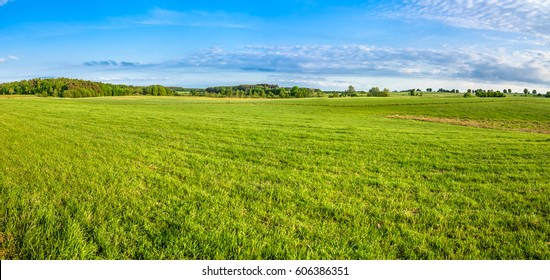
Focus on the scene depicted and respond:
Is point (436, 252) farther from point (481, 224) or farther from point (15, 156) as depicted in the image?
point (15, 156)

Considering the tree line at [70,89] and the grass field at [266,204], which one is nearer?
the grass field at [266,204]

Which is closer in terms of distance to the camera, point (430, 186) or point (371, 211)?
point (371, 211)

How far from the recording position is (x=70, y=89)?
5556 inches

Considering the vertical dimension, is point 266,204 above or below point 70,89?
below

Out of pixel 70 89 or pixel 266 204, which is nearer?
pixel 266 204

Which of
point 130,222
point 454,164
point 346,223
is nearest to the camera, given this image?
point 130,222

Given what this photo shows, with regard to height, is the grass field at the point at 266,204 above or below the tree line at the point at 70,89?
below

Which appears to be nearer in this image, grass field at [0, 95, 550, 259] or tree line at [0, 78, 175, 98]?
grass field at [0, 95, 550, 259]

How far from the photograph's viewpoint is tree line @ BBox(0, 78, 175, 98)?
13831 centimetres

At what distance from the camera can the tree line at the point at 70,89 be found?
138 meters

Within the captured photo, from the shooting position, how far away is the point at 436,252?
5.32 metres

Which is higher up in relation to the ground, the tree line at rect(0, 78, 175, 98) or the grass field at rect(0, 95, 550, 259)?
the tree line at rect(0, 78, 175, 98)

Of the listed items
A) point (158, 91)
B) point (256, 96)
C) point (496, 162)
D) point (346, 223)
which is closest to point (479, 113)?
point (496, 162)

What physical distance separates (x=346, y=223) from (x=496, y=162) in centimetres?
1005
